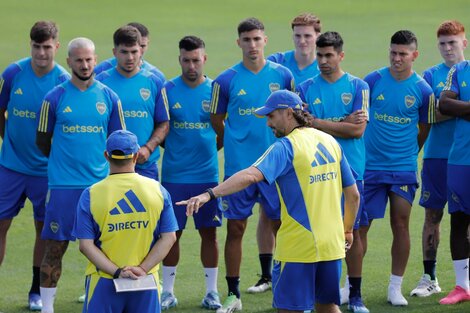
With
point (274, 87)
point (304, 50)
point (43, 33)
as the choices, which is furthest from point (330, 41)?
point (43, 33)

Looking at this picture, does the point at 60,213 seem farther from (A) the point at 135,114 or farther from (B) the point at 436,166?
(B) the point at 436,166

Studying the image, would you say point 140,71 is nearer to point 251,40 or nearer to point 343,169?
point 251,40

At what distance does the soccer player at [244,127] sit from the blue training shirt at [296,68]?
2.38ft

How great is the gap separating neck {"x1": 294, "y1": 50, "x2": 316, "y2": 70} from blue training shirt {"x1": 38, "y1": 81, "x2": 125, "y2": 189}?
2413mm

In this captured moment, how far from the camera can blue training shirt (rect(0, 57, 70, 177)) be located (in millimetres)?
9930

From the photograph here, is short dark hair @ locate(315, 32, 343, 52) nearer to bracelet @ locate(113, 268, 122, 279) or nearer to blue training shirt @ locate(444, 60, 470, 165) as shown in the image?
blue training shirt @ locate(444, 60, 470, 165)

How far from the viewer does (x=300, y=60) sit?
1094cm

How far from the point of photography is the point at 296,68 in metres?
11.0

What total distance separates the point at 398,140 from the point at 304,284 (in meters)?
2.73

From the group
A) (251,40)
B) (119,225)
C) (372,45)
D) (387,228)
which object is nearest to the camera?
(119,225)

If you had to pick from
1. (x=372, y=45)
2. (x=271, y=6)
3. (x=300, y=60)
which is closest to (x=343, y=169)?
(x=300, y=60)

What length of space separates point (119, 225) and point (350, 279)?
11.0 ft

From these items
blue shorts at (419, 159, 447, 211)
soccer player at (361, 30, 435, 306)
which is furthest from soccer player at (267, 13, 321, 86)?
blue shorts at (419, 159, 447, 211)

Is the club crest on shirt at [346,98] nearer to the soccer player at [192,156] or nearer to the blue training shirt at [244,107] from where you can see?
the blue training shirt at [244,107]
